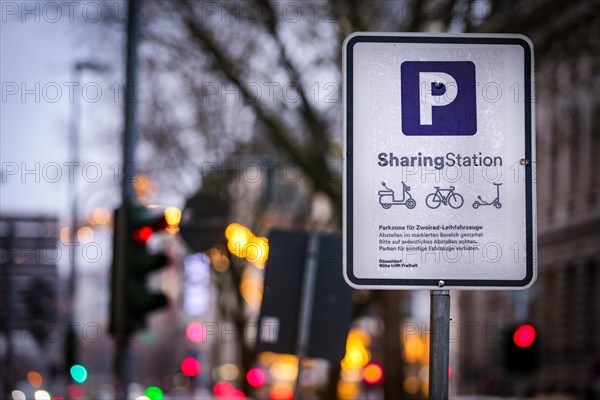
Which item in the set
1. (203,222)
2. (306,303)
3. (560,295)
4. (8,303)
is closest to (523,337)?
(203,222)

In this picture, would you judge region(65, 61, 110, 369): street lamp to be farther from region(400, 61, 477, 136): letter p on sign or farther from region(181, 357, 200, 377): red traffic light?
region(400, 61, 477, 136): letter p on sign

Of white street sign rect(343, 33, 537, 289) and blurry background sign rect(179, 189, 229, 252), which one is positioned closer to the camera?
white street sign rect(343, 33, 537, 289)

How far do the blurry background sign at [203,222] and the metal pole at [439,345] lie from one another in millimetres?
9633

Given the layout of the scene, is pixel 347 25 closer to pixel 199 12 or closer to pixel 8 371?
pixel 199 12

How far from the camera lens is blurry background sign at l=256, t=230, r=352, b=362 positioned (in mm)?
10281

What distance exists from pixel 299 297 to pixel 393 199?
5.73m

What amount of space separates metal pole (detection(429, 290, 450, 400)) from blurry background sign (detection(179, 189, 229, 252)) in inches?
379

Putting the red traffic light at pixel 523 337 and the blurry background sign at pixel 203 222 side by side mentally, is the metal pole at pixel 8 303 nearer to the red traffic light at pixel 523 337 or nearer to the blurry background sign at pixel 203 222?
the blurry background sign at pixel 203 222

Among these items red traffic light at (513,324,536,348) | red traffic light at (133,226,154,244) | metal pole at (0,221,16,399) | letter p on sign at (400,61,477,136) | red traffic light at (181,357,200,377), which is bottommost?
red traffic light at (181,357,200,377)

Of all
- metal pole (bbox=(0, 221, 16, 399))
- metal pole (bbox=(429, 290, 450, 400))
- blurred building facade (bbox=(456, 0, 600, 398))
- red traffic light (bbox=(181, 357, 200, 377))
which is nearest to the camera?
metal pole (bbox=(429, 290, 450, 400))

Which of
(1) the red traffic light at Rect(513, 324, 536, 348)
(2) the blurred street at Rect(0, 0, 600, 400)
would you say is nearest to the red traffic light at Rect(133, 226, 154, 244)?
(2) the blurred street at Rect(0, 0, 600, 400)

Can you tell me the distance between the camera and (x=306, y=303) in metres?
10.4

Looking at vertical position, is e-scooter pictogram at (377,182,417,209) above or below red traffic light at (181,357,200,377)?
above

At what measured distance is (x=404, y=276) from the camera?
4676 mm
